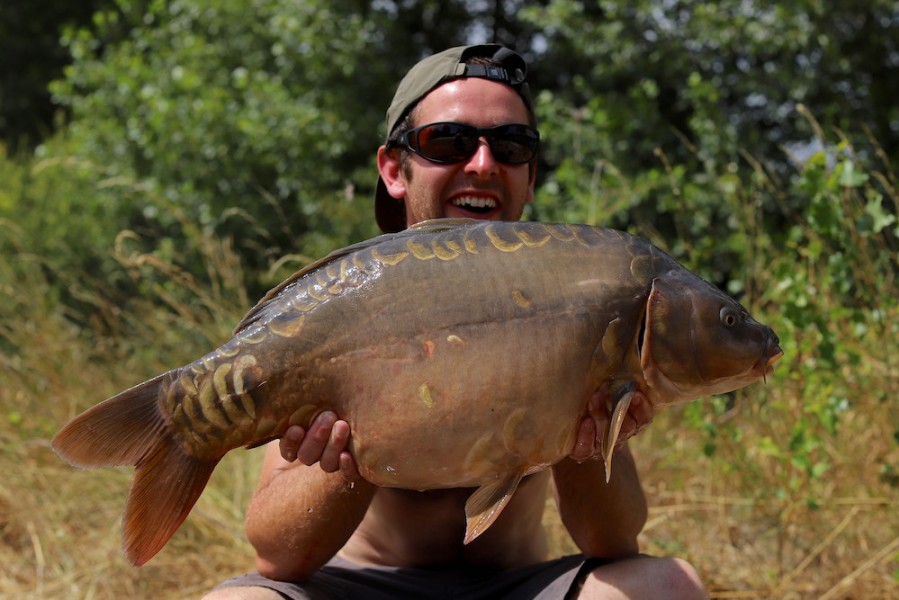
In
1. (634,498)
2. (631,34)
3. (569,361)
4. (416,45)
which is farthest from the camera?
(416,45)

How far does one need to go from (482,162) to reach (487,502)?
2.52 feet

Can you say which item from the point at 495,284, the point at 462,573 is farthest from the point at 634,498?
the point at 495,284

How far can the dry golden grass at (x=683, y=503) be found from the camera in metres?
3.11

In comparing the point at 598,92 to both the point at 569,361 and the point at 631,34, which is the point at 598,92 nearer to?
the point at 631,34

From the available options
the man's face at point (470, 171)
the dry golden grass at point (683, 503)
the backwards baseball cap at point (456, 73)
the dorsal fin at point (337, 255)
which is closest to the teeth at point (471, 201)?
the man's face at point (470, 171)

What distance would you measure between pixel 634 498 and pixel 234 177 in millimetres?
6347

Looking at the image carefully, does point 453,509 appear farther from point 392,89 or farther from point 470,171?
point 392,89

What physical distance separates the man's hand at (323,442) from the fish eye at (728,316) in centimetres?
66

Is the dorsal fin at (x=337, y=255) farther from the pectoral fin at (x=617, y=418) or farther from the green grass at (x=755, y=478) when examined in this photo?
the green grass at (x=755, y=478)

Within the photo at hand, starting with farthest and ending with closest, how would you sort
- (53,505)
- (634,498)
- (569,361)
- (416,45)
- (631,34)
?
(416,45) < (631,34) < (53,505) < (634,498) < (569,361)

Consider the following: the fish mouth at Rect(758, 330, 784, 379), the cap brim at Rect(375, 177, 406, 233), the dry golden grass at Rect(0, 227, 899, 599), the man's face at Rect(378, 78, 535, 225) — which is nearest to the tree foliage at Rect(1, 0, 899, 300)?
the dry golden grass at Rect(0, 227, 899, 599)

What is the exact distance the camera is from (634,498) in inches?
83.0

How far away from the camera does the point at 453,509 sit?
2.16 meters

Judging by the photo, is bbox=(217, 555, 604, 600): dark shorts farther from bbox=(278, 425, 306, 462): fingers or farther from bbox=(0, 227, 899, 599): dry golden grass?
bbox=(0, 227, 899, 599): dry golden grass
